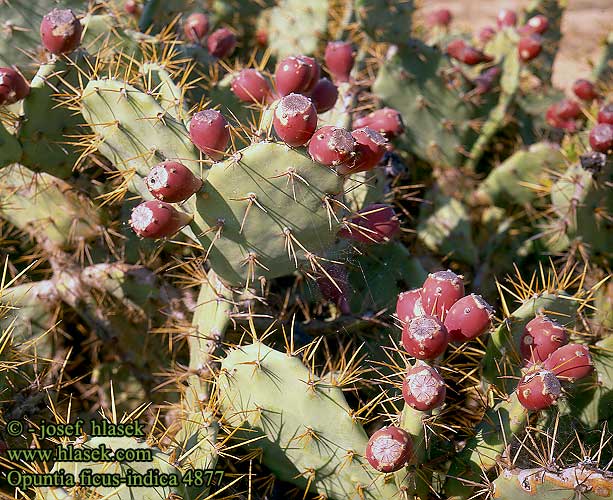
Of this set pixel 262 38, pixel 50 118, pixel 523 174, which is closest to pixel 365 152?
pixel 50 118

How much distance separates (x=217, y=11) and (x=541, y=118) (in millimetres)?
1948

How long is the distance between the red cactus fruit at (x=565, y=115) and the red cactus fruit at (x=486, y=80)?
1.13 feet

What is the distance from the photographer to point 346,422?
1933 millimetres

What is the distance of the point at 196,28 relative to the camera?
318cm

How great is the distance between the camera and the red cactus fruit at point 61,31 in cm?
228

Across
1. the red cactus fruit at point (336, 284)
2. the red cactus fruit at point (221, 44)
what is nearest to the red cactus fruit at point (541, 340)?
the red cactus fruit at point (336, 284)

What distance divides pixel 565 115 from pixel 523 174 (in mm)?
336

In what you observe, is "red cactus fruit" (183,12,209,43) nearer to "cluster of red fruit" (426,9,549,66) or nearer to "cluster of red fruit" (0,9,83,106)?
"cluster of red fruit" (0,9,83,106)

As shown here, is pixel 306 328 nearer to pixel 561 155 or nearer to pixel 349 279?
pixel 349 279

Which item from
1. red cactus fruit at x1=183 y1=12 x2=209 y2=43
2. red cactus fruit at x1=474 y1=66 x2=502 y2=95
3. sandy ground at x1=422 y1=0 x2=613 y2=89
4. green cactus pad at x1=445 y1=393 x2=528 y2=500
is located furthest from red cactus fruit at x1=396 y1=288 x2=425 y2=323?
sandy ground at x1=422 y1=0 x2=613 y2=89

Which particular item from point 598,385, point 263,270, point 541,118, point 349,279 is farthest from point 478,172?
point 263,270

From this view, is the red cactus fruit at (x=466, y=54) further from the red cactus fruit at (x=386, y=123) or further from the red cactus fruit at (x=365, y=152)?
the red cactus fruit at (x=365, y=152)

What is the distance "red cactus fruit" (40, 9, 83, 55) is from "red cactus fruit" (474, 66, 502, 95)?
2.08 m

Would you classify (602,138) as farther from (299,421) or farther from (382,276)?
(299,421)
